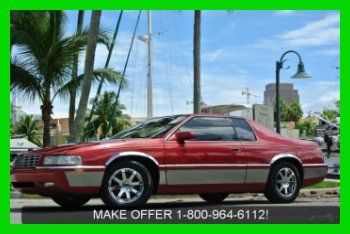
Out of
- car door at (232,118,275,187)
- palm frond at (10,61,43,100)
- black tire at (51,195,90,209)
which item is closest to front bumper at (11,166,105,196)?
black tire at (51,195,90,209)

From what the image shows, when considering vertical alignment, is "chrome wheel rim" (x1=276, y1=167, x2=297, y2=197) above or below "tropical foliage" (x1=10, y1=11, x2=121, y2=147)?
below

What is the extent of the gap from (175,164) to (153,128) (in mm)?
814

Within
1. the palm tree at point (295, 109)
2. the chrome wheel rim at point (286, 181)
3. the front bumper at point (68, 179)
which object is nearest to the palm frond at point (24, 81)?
the front bumper at point (68, 179)

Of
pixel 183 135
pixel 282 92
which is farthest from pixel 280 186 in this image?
pixel 282 92

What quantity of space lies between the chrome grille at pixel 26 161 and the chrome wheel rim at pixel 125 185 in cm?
103

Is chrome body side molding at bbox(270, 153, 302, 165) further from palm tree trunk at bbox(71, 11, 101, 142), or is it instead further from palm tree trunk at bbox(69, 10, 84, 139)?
palm tree trunk at bbox(69, 10, 84, 139)

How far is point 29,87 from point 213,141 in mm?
4976

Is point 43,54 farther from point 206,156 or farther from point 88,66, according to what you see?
point 206,156

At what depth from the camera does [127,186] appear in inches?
298

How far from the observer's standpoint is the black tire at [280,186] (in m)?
8.73

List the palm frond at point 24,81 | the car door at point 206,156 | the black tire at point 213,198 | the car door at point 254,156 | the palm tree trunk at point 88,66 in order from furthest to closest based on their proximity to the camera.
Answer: the palm frond at point 24,81
the palm tree trunk at point 88,66
the black tire at point 213,198
the car door at point 254,156
the car door at point 206,156

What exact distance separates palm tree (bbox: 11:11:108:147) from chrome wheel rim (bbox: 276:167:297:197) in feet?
16.9

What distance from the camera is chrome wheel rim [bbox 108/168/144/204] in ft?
24.5

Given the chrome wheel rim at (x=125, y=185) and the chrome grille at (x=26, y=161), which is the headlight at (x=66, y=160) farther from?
the chrome wheel rim at (x=125, y=185)
